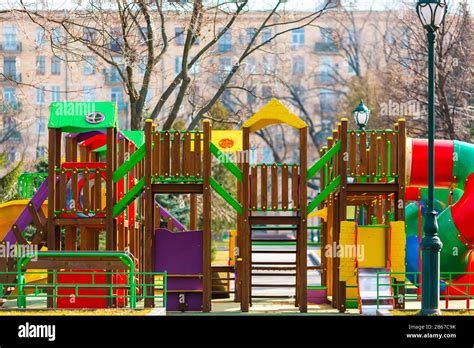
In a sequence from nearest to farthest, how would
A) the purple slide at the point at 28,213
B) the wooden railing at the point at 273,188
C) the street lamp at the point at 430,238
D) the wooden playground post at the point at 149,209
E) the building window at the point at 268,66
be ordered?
the street lamp at the point at 430,238 → the wooden playground post at the point at 149,209 → the wooden railing at the point at 273,188 → the purple slide at the point at 28,213 → the building window at the point at 268,66

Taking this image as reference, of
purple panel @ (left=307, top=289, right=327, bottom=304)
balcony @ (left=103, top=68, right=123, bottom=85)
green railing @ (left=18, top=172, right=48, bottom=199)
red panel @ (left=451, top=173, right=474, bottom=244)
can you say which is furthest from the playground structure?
balcony @ (left=103, top=68, right=123, bottom=85)

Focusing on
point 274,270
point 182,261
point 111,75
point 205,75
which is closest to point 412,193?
point 274,270

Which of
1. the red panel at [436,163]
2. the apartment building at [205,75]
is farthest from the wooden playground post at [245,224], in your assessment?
the apartment building at [205,75]

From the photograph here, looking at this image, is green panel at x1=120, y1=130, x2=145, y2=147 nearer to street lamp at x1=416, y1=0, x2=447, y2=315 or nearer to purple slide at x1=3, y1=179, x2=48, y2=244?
purple slide at x1=3, y1=179, x2=48, y2=244

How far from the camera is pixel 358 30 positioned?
260 ft

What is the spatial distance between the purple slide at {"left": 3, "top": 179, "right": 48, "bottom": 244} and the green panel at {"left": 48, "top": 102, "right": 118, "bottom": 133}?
129 cm

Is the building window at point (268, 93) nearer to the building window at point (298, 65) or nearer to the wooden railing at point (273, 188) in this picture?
the building window at point (298, 65)

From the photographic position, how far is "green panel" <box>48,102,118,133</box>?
963 inches

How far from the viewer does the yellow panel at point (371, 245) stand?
23.8m

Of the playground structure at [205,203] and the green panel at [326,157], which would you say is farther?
the green panel at [326,157]

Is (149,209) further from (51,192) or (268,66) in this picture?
(268,66)

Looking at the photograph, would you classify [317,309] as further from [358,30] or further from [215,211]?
[358,30]

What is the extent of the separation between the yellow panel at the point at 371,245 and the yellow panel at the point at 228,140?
7.33 meters
